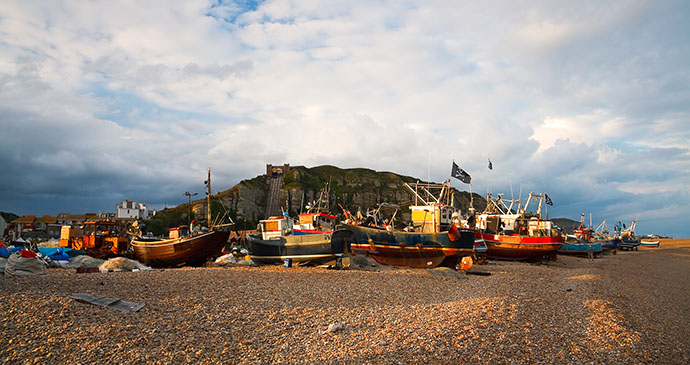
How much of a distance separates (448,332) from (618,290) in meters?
12.7

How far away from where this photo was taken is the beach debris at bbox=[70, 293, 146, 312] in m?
10.4

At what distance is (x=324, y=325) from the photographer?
10281 mm

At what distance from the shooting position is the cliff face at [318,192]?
10281cm

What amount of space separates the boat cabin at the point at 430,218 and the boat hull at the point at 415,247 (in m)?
4.19

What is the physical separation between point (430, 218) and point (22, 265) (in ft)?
78.9

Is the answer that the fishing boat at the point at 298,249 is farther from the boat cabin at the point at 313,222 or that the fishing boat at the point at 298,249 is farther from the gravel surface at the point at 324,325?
the gravel surface at the point at 324,325

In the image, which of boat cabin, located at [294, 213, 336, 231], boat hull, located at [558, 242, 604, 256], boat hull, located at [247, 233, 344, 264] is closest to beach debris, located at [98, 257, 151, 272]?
boat hull, located at [247, 233, 344, 264]

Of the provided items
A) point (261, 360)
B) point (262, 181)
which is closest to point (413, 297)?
point (261, 360)

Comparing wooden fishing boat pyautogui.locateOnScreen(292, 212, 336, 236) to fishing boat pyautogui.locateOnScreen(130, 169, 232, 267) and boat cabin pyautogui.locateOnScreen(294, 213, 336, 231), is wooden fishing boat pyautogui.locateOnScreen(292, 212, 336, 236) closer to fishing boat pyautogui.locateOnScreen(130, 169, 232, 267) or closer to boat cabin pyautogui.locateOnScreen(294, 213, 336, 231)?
boat cabin pyautogui.locateOnScreen(294, 213, 336, 231)

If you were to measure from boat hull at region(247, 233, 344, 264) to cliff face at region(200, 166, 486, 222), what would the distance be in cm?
6082

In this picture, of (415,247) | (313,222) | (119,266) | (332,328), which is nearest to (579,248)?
(415,247)

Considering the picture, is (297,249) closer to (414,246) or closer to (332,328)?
(414,246)

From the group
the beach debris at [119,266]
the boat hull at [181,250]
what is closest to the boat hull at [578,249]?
the boat hull at [181,250]

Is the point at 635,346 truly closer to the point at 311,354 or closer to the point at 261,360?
the point at 311,354
